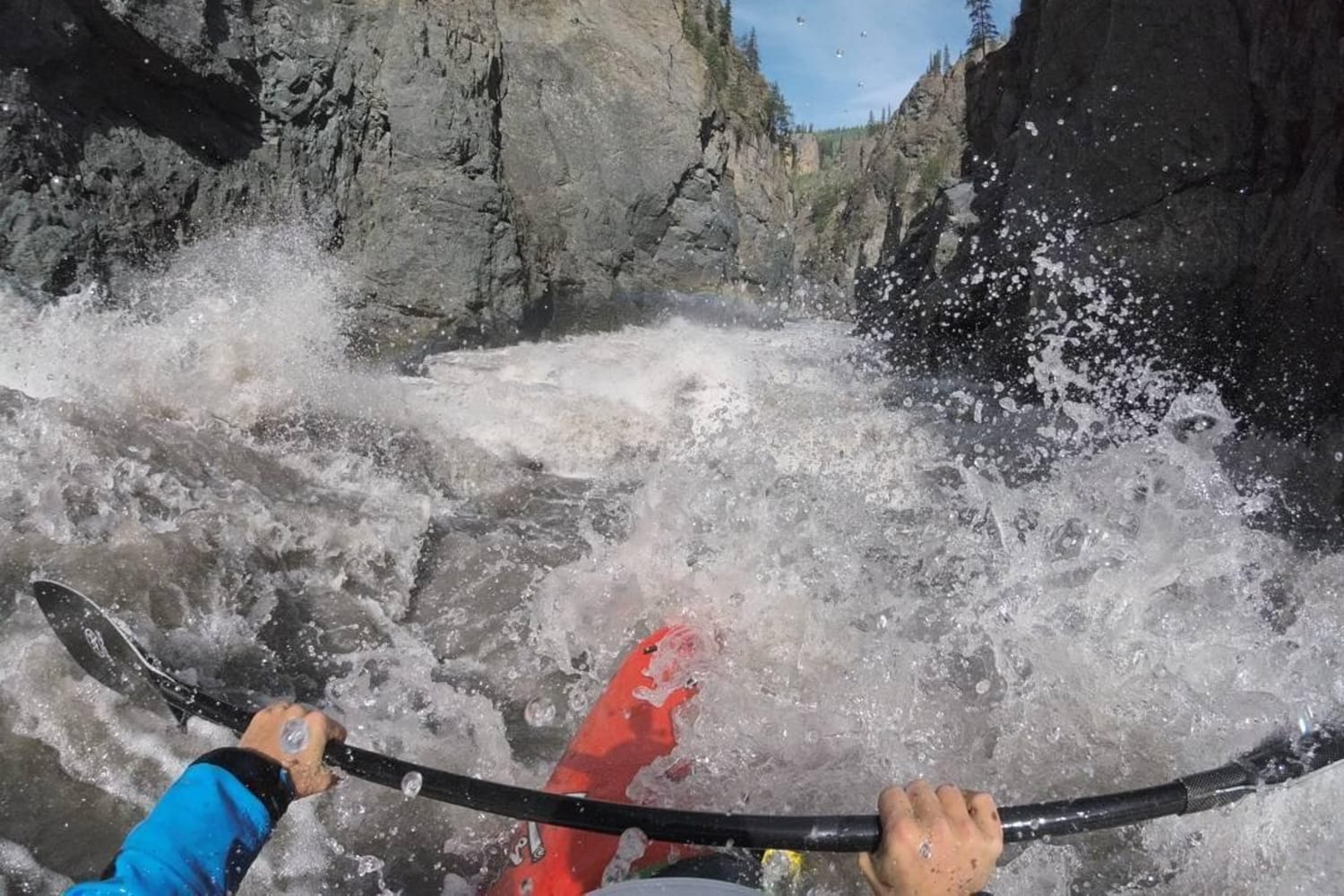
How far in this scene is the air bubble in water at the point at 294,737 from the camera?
52.3 inches

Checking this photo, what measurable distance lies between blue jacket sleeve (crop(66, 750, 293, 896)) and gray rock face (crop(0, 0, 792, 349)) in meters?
6.82

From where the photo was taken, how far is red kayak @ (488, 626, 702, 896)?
5.30 feet

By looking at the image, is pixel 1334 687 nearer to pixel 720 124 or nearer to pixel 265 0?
pixel 265 0

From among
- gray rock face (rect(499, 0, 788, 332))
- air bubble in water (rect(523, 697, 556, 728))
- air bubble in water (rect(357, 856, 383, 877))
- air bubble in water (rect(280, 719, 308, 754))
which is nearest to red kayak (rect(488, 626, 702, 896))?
air bubble in water (rect(357, 856, 383, 877))

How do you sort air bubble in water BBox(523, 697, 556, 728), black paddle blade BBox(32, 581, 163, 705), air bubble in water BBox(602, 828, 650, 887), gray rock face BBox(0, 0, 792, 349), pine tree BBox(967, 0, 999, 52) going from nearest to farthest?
1. air bubble in water BBox(602, 828, 650, 887)
2. black paddle blade BBox(32, 581, 163, 705)
3. air bubble in water BBox(523, 697, 556, 728)
4. gray rock face BBox(0, 0, 792, 349)
5. pine tree BBox(967, 0, 999, 52)

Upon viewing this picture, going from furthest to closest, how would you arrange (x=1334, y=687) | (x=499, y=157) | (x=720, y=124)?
(x=720, y=124), (x=499, y=157), (x=1334, y=687)

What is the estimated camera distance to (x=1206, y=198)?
6785mm

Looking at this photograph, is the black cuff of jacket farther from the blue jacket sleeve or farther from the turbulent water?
the turbulent water

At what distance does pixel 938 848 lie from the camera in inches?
39.3

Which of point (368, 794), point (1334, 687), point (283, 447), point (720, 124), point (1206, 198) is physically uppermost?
point (720, 124)

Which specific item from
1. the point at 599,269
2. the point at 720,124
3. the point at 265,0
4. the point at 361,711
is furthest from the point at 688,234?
the point at 361,711

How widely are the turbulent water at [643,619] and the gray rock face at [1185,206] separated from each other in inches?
37.2

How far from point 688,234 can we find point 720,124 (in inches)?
166

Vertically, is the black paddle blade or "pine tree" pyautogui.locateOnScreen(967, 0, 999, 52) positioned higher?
"pine tree" pyautogui.locateOnScreen(967, 0, 999, 52)
